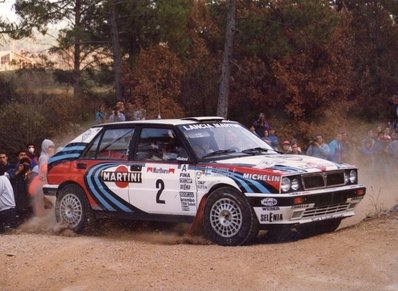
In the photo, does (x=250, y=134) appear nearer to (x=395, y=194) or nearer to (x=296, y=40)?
(x=395, y=194)

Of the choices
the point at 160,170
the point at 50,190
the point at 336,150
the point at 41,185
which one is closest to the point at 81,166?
the point at 50,190

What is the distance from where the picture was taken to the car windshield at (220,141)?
36.8ft

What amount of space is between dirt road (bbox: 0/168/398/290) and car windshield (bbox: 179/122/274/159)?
4.01 ft

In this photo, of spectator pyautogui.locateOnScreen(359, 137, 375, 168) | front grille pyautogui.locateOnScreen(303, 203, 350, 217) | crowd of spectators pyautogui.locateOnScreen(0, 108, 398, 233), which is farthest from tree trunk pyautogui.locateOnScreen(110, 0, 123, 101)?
front grille pyautogui.locateOnScreen(303, 203, 350, 217)

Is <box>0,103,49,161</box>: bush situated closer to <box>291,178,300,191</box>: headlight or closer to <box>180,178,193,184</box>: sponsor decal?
<box>180,178,193,184</box>: sponsor decal

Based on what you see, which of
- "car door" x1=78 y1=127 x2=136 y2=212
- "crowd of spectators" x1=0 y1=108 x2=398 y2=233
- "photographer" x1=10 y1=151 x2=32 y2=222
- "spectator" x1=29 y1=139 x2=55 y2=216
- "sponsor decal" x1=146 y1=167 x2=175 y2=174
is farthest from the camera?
"photographer" x1=10 y1=151 x2=32 y2=222

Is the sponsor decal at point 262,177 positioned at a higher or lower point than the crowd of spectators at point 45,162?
higher

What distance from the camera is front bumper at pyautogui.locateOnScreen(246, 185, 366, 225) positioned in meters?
10.2

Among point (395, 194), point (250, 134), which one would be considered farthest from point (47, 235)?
point (395, 194)

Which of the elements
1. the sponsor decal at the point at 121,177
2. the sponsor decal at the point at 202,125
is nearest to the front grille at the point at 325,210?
the sponsor decal at the point at 202,125

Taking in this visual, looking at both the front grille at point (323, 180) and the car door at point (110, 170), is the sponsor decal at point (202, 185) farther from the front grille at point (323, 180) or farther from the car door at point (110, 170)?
the front grille at point (323, 180)

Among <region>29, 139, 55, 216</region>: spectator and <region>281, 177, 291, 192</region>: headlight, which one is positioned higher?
<region>281, 177, 291, 192</region>: headlight

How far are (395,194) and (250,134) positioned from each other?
5642mm

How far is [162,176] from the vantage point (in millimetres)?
11219
